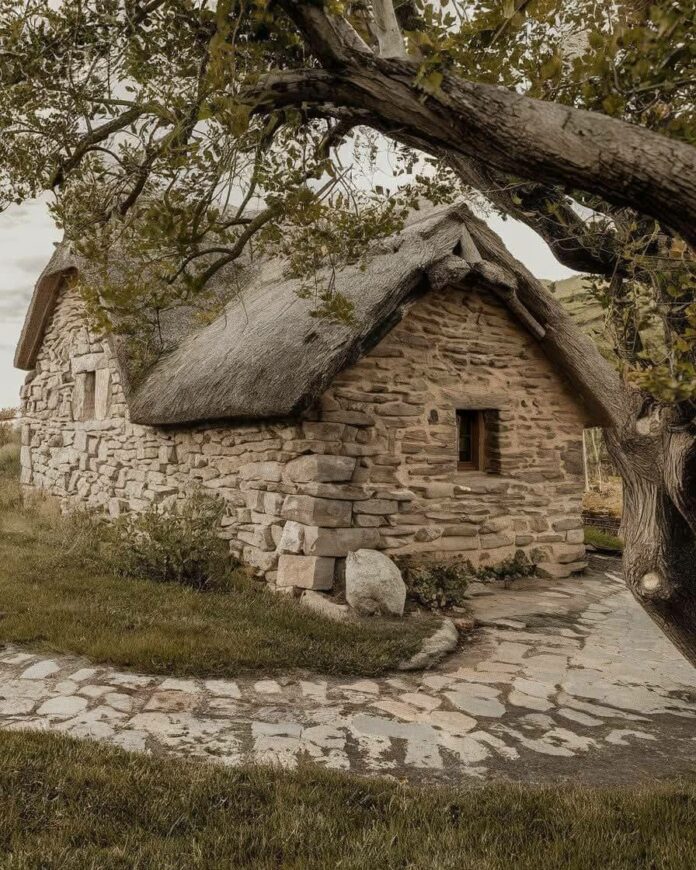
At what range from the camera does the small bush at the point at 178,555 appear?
6867mm

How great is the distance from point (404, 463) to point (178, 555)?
245 cm

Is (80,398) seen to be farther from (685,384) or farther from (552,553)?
(685,384)

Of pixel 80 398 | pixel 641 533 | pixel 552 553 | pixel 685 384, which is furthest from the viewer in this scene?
pixel 80 398

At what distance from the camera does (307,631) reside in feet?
18.2

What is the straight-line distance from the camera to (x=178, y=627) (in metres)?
5.31

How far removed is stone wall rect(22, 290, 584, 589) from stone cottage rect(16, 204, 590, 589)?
19 millimetres

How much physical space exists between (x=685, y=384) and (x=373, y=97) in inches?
64.7

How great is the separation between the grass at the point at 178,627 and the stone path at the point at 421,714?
192 mm

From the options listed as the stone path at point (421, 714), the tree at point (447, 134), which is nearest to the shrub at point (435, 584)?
the stone path at point (421, 714)

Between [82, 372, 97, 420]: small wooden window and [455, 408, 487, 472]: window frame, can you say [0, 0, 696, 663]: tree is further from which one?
[82, 372, 97, 420]: small wooden window

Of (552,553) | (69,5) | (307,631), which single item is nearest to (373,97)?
(69,5)

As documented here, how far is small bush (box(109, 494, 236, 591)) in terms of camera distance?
687cm

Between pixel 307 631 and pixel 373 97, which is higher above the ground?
pixel 373 97

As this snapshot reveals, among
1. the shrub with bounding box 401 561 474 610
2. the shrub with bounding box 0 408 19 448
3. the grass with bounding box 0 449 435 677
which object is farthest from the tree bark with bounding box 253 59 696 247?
the shrub with bounding box 0 408 19 448
